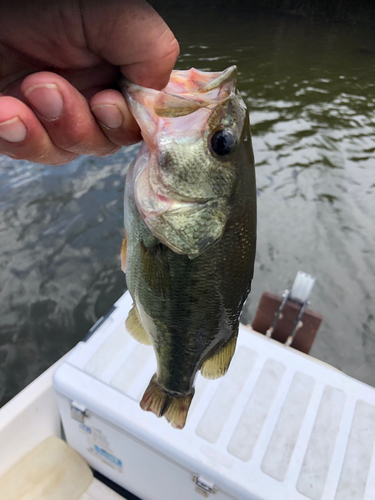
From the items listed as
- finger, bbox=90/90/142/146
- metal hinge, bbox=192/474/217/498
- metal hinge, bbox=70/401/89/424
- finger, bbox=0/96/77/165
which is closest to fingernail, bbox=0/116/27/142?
finger, bbox=0/96/77/165

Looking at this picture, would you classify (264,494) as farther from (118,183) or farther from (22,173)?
(22,173)

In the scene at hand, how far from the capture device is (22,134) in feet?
3.78

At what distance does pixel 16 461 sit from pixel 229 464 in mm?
1773

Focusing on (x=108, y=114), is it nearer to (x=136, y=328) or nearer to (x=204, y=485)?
(x=136, y=328)

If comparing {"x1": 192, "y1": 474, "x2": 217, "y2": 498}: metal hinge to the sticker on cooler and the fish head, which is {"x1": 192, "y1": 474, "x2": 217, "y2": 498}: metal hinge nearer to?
the sticker on cooler

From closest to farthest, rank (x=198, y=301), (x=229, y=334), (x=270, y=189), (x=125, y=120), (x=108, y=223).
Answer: (x=125, y=120) → (x=198, y=301) → (x=229, y=334) → (x=108, y=223) → (x=270, y=189)

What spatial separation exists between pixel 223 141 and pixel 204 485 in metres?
1.83

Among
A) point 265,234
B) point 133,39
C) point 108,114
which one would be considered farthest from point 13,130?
point 265,234

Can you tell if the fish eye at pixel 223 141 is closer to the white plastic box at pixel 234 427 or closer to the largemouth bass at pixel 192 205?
the largemouth bass at pixel 192 205

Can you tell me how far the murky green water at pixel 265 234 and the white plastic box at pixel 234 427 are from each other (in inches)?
89.9

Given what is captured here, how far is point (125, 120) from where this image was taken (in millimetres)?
1255

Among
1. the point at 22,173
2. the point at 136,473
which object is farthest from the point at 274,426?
the point at 22,173

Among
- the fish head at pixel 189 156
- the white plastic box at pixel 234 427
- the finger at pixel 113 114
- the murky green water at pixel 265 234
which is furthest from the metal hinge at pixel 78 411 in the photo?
the murky green water at pixel 265 234

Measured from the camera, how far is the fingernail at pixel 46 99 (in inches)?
43.0
